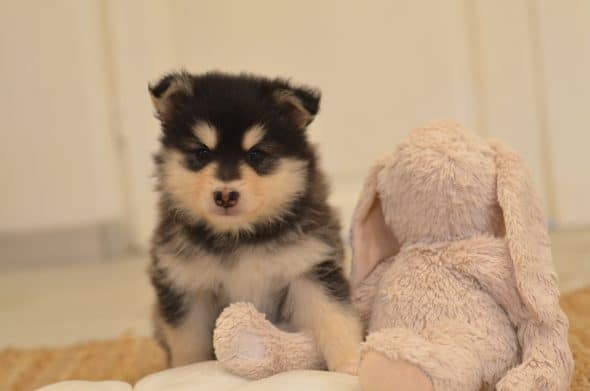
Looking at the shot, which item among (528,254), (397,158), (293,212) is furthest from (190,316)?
(528,254)

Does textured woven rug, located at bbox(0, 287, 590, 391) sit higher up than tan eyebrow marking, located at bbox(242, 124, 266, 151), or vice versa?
tan eyebrow marking, located at bbox(242, 124, 266, 151)

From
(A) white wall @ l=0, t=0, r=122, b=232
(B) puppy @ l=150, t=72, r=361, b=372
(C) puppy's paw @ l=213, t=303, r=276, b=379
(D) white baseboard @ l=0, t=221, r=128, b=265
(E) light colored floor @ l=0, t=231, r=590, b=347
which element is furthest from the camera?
(D) white baseboard @ l=0, t=221, r=128, b=265

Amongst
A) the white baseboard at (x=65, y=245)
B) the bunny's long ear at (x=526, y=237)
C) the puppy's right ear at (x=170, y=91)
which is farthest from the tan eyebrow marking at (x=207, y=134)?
the white baseboard at (x=65, y=245)

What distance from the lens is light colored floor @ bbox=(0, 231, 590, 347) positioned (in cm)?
260

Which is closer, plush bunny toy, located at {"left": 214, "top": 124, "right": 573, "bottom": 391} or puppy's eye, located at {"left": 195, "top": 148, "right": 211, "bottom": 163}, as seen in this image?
plush bunny toy, located at {"left": 214, "top": 124, "right": 573, "bottom": 391}

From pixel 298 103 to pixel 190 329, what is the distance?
1.89ft

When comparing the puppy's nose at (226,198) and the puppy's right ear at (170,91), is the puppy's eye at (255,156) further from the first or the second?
the puppy's right ear at (170,91)

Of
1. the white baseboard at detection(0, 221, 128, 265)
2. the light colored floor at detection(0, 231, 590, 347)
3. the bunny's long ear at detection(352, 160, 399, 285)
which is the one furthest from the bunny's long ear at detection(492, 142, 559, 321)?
the white baseboard at detection(0, 221, 128, 265)

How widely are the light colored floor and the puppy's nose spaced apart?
3.76 feet

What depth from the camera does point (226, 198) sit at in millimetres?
1500

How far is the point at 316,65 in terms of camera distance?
4.03 metres

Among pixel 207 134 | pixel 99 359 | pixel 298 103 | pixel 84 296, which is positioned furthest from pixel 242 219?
pixel 84 296

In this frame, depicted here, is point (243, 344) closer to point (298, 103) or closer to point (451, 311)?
point (451, 311)

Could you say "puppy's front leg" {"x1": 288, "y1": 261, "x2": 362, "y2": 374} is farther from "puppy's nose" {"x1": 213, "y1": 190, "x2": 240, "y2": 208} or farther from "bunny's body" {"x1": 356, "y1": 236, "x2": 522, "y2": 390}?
"puppy's nose" {"x1": 213, "y1": 190, "x2": 240, "y2": 208}
